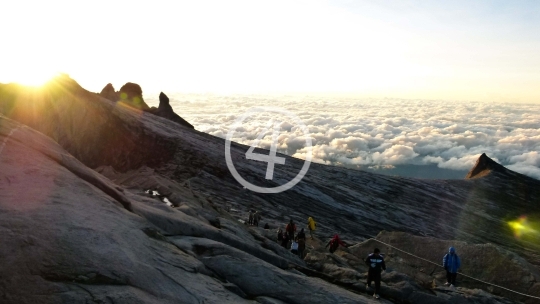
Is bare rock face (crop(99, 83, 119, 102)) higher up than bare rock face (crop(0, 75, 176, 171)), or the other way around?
bare rock face (crop(99, 83, 119, 102))

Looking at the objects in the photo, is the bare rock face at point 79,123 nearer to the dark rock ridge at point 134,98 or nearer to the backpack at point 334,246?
the backpack at point 334,246

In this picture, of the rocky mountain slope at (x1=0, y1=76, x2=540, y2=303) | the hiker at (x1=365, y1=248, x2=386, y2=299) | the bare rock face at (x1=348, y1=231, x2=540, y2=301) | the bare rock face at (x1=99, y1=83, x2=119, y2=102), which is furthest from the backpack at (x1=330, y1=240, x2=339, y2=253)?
the bare rock face at (x1=99, y1=83, x2=119, y2=102)

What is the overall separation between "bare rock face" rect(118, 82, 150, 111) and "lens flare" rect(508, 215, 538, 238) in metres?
101

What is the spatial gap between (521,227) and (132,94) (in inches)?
4405

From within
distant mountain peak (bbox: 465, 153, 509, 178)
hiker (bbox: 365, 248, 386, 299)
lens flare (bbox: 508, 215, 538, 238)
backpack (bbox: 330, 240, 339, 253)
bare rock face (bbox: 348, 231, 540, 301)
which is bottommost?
lens flare (bbox: 508, 215, 538, 238)

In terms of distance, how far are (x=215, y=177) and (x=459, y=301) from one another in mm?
46436

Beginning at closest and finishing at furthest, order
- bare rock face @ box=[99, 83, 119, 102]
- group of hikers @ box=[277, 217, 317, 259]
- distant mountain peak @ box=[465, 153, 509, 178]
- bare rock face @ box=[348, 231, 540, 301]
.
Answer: bare rock face @ box=[348, 231, 540, 301], group of hikers @ box=[277, 217, 317, 259], bare rock face @ box=[99, 83, 119, 102], distant mountain peak @ box=[465, 153, 509, 178]

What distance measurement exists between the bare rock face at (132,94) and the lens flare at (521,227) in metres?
101

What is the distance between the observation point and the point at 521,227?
106062 mm

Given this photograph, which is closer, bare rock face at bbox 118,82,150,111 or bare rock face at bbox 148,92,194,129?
bare rock face at bbox 148,92,194,129

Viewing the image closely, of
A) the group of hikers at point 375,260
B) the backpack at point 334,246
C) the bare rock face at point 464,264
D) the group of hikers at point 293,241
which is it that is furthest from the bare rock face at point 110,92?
the bare rock face at point 464,264

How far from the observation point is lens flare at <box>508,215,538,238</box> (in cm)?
9938

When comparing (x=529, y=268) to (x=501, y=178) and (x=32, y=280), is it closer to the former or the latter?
(x=32, y=280)

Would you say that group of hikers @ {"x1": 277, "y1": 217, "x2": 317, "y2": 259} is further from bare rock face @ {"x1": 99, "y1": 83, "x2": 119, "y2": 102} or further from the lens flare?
bare rock face @ {"x1": 99, "y1": 83, "x2": 119, "y2": 102}
